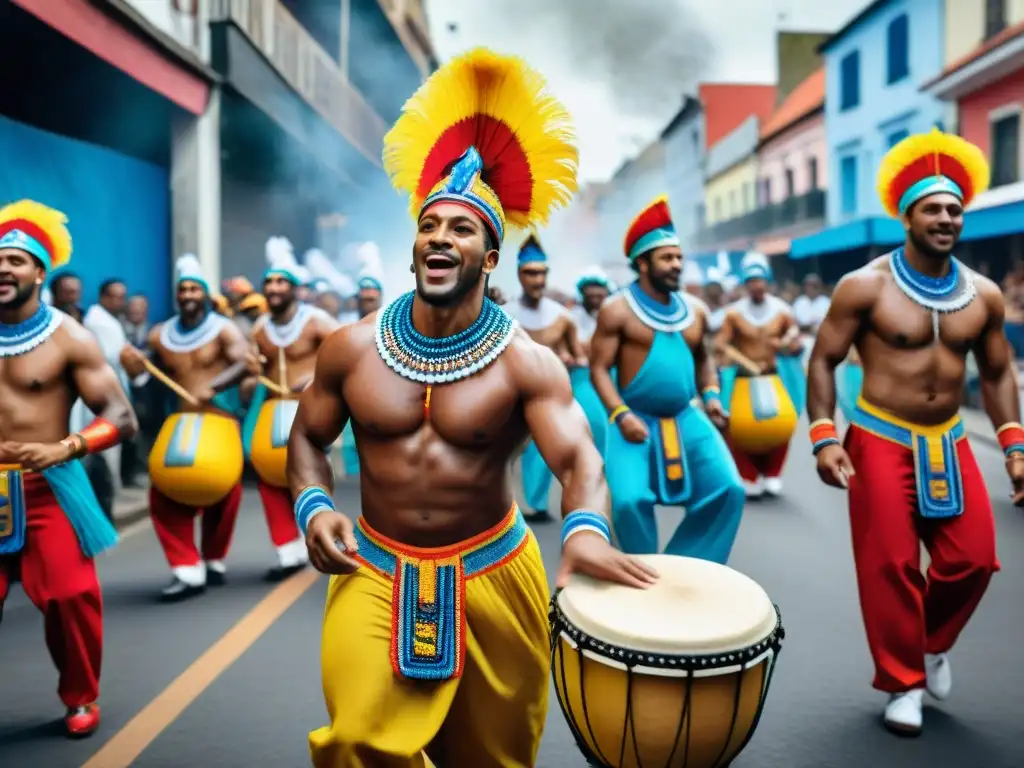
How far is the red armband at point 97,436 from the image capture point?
4176mm

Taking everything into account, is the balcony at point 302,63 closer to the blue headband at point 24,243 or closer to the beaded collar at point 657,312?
the beaded collar at point 657,312

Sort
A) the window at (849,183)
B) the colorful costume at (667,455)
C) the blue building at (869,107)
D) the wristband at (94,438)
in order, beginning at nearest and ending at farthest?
1. the wristband at (94,438)
2. the colorful costume at (667,455)
3. the blue building at (869,107)
4. the window at (849,183)

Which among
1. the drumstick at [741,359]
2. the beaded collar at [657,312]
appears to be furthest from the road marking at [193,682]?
the drumstick at [741,359]

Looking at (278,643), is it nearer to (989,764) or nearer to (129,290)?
(989,764)

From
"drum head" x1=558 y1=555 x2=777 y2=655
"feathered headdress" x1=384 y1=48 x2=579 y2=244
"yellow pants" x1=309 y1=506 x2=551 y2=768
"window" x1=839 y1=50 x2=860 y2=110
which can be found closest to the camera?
"drum head" x1=558 y1=555 x2=777 y2=655

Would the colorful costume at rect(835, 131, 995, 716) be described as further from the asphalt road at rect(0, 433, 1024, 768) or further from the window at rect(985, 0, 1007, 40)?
the window at rect(985, 0, 1007, 40)

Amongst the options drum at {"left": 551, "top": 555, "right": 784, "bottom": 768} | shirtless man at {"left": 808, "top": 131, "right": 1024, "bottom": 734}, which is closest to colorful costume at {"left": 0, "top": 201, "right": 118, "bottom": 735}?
drum at {"left": 551, "top": 555, "right": 784, "bottom": 768}

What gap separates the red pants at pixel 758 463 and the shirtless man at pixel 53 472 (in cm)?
609

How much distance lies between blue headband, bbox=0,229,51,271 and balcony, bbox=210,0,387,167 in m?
9.29

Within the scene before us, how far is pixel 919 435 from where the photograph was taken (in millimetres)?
4332

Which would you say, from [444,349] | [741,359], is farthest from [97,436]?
[741,359]

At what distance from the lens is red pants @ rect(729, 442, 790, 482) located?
929 centimetres

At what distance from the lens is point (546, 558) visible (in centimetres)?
701

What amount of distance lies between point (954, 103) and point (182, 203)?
1748 cm
